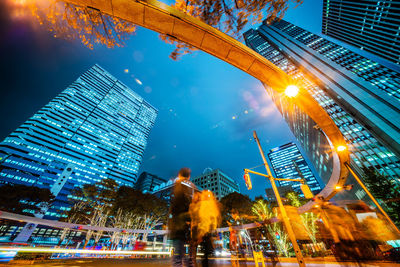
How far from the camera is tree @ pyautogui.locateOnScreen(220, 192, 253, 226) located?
28506 mm

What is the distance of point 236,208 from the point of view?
29.3 metres

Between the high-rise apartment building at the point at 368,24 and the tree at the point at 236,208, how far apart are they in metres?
43.5

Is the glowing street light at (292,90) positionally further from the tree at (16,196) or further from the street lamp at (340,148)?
the tree at (16,196)

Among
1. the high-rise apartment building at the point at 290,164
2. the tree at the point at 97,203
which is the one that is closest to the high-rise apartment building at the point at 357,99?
the tree at the point at 97,203

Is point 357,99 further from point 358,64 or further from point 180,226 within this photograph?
point 180,226

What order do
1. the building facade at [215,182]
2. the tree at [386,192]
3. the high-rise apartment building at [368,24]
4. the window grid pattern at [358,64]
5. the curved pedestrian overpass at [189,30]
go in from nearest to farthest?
1. the curved pedestrian overpass at [189,30]
2. the tree at [386,192]
3. the high-rise apartment building at [368,24]
4. the window grid pattern at [358,64]
5. the building facade at [215,182]

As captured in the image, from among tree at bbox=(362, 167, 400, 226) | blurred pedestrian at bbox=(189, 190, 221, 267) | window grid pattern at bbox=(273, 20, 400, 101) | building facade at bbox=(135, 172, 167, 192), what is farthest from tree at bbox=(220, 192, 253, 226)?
building facade at bbox=(135, 172, 167, 192)

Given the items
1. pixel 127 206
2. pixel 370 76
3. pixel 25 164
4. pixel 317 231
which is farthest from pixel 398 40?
pixel 25 164

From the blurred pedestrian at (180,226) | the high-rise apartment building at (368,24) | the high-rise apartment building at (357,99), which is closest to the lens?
the blurred pedestrian at (180,226)

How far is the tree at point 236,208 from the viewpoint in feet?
93.5

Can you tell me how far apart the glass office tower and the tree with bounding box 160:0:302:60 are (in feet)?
211

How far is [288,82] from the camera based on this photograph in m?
3.82

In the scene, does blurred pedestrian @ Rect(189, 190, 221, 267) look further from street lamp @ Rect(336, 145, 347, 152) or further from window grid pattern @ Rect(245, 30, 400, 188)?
window grid pattern @ Rect(245, 30, 400, 188)

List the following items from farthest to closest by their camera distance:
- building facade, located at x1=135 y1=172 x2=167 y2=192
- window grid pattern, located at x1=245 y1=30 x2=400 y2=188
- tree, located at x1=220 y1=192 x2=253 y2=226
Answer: building facade, located at x1=135 y1=172 x2=167 y2=192 → tree, located at x1=220 y1=192 x2=253 y2=226 → window grid pattern, located at x1=245 y1=30 x2=400 y2=188
